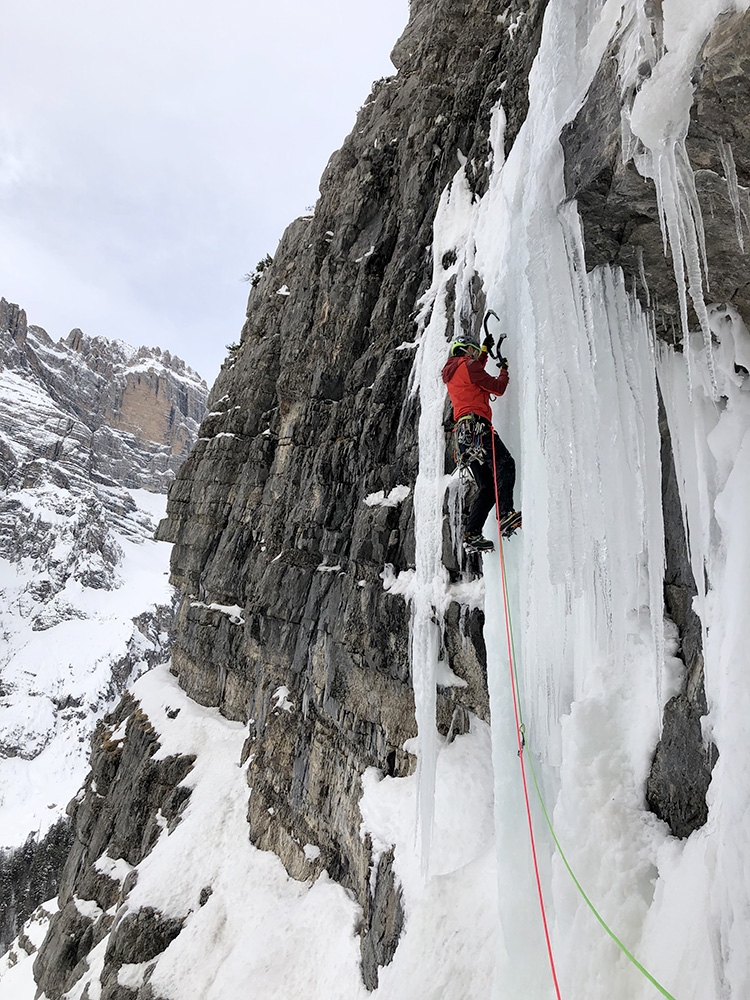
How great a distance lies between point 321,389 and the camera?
1073 cm

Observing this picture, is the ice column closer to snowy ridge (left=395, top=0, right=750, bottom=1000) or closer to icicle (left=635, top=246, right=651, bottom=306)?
snowy ridge (left=395, top=0, right=750, bottom=1000)

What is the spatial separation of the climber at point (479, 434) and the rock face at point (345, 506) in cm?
148

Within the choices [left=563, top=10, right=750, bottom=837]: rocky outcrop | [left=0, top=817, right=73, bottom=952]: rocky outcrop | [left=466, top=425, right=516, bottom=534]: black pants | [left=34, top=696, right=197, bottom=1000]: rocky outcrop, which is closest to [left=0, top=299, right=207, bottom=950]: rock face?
[left=0, top=817, right=73, bottom=952]: rocky outcrop

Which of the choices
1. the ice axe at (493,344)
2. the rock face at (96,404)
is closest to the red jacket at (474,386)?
the ice axe at (493,344)

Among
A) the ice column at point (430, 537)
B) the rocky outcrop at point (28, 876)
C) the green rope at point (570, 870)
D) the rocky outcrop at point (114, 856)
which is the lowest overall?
the rocky outcrop at point (28, 876)

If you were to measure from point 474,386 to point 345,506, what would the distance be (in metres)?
5.44

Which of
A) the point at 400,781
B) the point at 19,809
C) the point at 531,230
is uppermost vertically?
the point at 531,230

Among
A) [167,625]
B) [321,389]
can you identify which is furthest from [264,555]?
[167,625]

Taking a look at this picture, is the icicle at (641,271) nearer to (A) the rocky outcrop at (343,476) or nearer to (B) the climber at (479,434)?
(B) the climber at (479,434)

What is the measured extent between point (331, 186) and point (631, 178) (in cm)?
1108

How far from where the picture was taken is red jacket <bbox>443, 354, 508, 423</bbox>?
4633 millimetres

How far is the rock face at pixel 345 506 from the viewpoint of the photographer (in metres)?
6.76

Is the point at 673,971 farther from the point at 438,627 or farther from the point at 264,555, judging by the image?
the point at 264,555

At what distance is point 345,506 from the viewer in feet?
32.1
